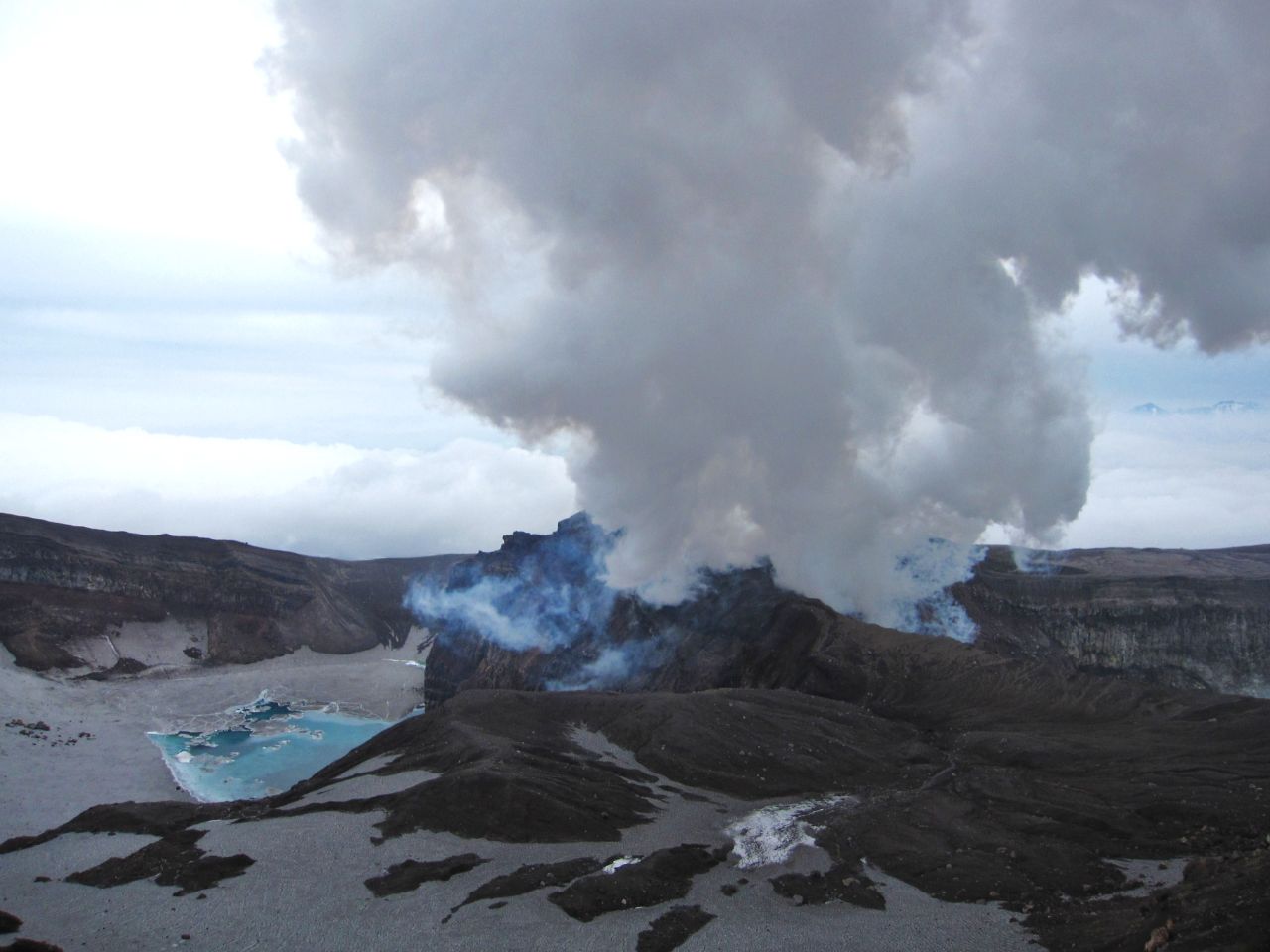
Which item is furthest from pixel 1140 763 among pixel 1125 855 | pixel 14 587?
pixel 14 587

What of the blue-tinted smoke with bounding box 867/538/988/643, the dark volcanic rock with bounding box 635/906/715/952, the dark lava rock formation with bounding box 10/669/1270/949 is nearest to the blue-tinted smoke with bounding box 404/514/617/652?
the blue-tinted smoke with bounding box 867/538/988/643

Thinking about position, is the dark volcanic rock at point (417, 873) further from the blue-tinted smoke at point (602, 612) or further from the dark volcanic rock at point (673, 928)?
the blue-tinted smoke at point (602, 612)

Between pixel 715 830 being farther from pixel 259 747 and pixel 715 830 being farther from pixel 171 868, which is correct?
pixel 259 747

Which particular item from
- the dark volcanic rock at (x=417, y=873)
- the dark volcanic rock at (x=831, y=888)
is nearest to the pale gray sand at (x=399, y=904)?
the dark volcanic rock at (x=417, y=873)

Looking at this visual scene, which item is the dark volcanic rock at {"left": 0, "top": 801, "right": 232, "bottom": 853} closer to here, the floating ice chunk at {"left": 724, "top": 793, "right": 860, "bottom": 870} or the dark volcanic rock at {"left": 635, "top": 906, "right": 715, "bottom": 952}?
the dark volcanic rock at {"left": 635, "top": 906, "right": 715, "bottom": 952}

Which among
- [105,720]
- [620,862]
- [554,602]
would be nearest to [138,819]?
[620,862]

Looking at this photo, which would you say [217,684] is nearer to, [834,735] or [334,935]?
[834,735]
